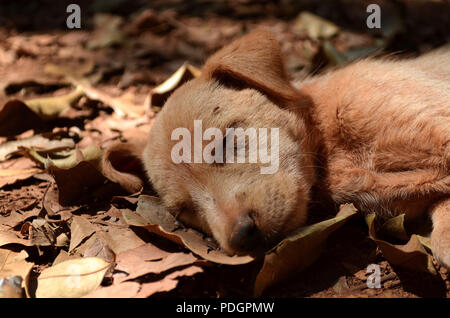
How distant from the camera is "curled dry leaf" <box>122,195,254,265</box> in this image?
134 inches

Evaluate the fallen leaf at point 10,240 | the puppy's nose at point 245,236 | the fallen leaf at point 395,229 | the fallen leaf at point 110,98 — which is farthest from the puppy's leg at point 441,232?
the fallen leaf at point 110,98

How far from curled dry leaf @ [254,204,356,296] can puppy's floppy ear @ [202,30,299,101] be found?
115 centimetres

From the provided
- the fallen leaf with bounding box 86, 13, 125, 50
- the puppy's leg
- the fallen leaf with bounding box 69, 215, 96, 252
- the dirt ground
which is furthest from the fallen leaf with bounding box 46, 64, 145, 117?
the puppy's leg

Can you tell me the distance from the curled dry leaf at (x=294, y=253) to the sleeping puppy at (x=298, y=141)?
193mm

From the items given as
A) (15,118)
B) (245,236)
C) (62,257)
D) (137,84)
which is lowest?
(62,257)

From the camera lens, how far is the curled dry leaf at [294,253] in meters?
3.24

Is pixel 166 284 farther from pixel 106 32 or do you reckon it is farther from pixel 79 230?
pixel 106 32

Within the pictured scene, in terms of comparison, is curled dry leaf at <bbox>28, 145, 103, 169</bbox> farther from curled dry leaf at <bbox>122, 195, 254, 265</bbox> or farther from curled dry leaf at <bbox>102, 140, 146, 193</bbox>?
curled dry leaf at <bbox>122, 195, 254, 265</bbox>

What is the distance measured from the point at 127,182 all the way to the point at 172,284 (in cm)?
140

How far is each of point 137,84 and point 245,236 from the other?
407 centimetres

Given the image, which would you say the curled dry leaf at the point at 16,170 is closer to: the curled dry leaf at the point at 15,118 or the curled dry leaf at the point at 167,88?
the curled dry leaf at the point at 15,118

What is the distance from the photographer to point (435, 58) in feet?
16.5

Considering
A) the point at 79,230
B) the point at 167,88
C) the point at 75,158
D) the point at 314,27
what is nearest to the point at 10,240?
the point at 79,230

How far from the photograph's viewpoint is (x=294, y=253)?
3355mm
